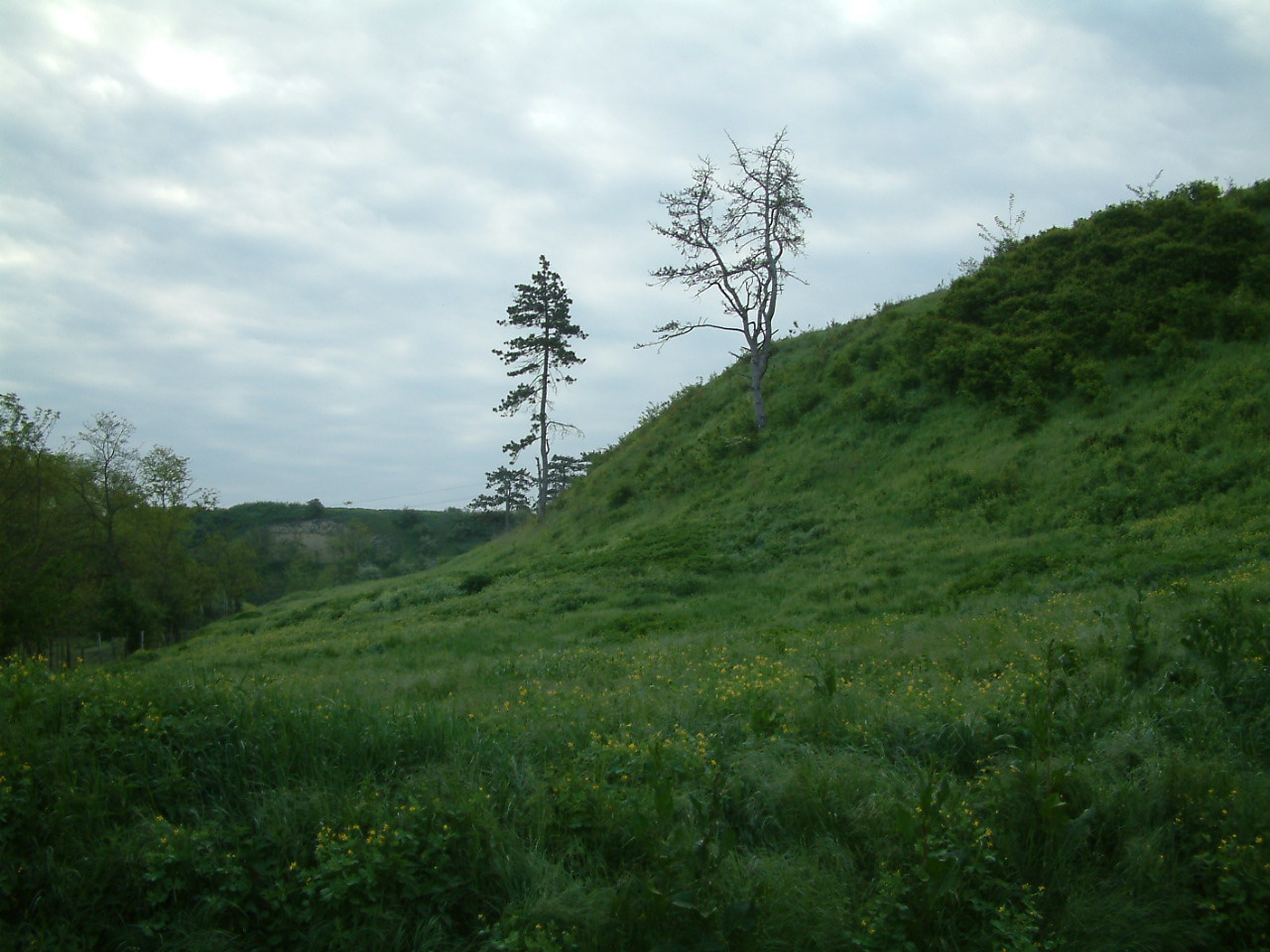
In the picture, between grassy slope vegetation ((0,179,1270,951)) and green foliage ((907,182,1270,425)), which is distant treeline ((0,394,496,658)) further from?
green foliage ((907,182,1270,425))

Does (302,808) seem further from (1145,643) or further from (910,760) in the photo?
(1145,643)

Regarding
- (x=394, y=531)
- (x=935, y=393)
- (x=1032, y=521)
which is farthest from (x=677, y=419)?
(x=394, y=531)

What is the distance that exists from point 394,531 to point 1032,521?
78.3 meters

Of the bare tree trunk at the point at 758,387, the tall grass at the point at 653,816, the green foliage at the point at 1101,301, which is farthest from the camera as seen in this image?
the bare tree trunk at the point at 758,387

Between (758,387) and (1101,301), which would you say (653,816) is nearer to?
(1101,301)

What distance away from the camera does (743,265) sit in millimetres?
27484

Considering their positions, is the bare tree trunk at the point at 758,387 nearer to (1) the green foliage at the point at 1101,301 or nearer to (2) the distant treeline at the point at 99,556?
(1) the green foliage at the point at 1101,301

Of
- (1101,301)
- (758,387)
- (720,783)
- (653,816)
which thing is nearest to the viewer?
(653,816)

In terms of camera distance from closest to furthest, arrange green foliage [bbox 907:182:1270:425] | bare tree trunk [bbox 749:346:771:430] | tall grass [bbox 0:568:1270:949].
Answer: tall grass [bbox 0:568:1270:949] < green foliage [bbox 907:182:1270:425] < bare tree trunk [bbox 749:346:771:430]

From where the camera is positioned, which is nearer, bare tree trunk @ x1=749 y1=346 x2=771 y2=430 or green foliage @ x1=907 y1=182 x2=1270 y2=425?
green foliage @ x1=907 y1=182 x2=1270 y2=425

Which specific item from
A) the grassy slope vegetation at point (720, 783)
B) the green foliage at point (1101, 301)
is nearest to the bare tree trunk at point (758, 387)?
the green foliage at point (1101, 301)

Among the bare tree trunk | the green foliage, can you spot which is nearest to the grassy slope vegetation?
the green foliage

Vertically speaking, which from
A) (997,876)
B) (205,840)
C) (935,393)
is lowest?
(997,876)

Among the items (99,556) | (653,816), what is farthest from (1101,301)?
(99,556)
